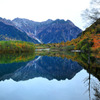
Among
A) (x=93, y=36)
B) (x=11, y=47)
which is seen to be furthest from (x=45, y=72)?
(x=11, y=47)

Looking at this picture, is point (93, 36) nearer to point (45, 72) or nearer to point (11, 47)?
point (45, 72)

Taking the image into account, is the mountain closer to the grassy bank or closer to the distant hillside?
the distant hillside

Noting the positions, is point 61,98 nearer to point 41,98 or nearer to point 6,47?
point 41,98

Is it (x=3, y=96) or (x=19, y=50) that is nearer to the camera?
(x=3, y=96)

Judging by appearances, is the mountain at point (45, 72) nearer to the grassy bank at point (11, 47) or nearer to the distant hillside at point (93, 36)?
the distant hillside at point (93, 36)

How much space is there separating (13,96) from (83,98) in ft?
23.4

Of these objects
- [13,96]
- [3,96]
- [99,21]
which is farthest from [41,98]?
[99,21]

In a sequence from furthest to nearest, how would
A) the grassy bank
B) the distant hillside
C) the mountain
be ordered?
1. the grassy bank
2. the mountain
3. the distant hillside

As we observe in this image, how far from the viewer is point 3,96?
15.4m

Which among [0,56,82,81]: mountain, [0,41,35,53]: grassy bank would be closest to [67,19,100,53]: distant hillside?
[0,56,82,81]: mountain

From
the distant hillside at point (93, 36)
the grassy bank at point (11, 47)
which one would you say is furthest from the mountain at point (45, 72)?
the grassy bank at point (11, 47)

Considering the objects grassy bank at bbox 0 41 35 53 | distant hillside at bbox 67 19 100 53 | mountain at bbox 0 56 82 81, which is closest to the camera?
distant hillside at bbox 67 19 100 53

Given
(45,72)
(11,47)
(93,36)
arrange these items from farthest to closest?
(11,47), (45,72), (93,36)

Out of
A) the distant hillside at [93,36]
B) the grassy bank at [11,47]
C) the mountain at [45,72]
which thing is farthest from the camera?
the grassy bank at [11,47]
